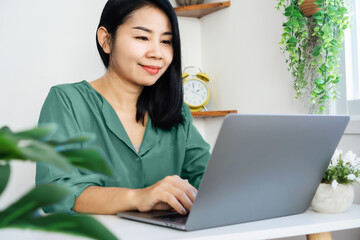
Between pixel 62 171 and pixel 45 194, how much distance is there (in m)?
0.94

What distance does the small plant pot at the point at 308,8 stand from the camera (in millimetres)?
1635

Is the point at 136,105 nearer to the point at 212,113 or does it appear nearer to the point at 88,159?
the point at 212,113

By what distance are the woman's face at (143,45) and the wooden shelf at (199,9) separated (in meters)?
1.10

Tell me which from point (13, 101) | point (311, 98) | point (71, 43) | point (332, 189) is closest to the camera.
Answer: point (332, 189)

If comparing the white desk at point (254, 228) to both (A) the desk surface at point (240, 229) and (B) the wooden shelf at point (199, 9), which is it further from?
(B) the wooden shelf at point (199, 9)

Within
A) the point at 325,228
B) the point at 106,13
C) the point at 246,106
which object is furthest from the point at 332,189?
the point at 246,106

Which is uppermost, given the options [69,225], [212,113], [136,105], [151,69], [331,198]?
[69,225]

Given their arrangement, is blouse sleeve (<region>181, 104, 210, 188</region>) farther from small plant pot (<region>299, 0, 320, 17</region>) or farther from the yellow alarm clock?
the yellow alarm clock

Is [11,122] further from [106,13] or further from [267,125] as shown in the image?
[267,125]

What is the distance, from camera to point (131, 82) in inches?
57.1

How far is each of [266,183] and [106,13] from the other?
879mm

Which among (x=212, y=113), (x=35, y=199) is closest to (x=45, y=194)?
(x=35, y=199)

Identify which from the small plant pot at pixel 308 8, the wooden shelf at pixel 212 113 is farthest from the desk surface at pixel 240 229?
the wooden shelf at pixel 212 113

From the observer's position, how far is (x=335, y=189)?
961 mm
